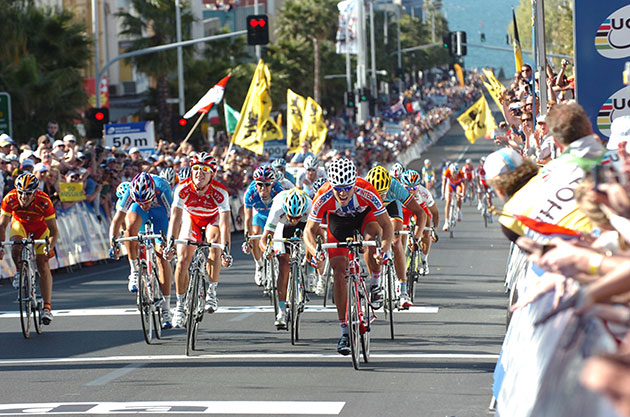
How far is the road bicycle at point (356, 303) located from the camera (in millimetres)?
10602

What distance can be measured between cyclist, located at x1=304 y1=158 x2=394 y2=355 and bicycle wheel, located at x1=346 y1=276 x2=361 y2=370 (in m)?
0.21

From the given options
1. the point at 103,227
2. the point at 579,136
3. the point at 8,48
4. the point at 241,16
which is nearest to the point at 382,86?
the point at 241,16

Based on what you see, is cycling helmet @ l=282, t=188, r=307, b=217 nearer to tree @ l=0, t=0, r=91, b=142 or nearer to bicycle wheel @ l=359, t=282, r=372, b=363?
bicycle wheel @ l=359, t=282, r=372, b=363

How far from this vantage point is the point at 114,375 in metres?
10.7

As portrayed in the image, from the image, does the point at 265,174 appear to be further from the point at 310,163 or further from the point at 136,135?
the point at 136,135

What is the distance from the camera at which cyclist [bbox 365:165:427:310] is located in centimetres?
1397

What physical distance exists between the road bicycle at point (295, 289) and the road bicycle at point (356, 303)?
1.26 metres

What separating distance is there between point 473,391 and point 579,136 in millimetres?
3349

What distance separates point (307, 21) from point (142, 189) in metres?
65.8

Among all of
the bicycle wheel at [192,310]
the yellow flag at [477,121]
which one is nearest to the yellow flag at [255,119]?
the yellow flag at [477,121]

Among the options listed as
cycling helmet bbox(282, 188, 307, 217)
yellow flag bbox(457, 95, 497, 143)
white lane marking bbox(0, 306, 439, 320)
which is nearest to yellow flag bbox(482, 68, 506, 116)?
white lane marking bbox(0, 306, 439, 320)

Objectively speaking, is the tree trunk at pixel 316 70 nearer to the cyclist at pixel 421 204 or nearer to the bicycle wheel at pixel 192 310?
the cyclist at pixel 421 204

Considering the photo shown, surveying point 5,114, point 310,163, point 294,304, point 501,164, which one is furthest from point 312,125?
point 501,164

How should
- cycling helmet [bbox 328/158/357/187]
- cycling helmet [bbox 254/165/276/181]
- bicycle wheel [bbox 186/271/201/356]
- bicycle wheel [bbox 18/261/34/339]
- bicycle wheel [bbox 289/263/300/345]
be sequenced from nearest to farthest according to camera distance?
cycling helmet [bbox 328/158/357/187], bicycle wheel [bbox 186/271/201/356], bicycle wheel [bbox 289/263/300/345], bicycle wheel [bbox 18/261/34/339], cycling helmet [bbox 254/165/276/181]
